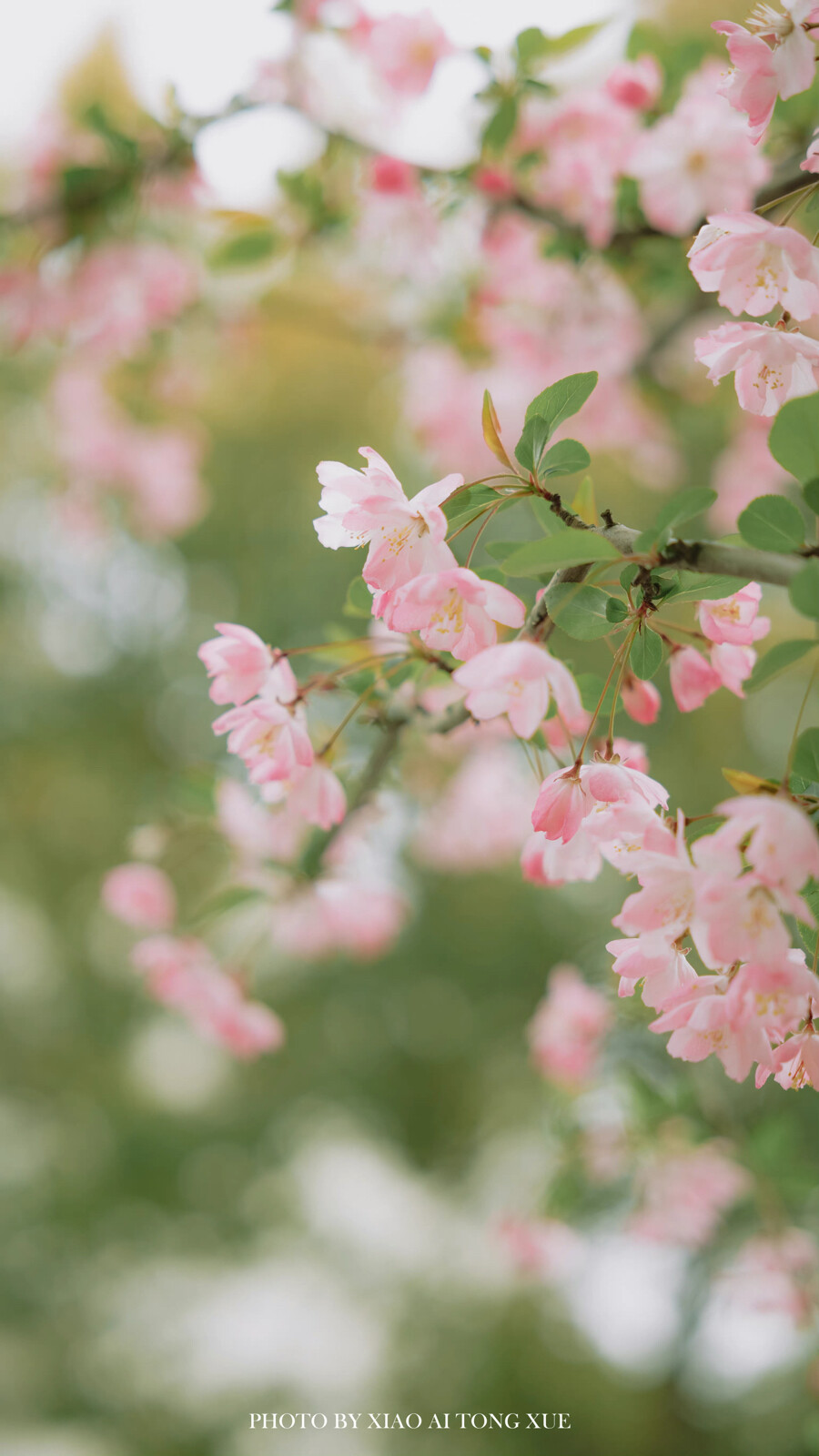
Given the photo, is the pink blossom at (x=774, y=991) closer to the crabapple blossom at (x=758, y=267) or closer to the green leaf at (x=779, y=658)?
the green leaf at (x=779, y=658)

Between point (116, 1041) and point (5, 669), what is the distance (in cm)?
210

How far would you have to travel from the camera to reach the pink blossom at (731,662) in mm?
597

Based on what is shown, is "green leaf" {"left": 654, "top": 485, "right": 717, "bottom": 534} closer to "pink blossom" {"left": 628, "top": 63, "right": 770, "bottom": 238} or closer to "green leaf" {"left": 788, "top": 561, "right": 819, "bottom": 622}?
"green leaf" {"left": 788, "top": 561, "right": 819, "bottom": 622}

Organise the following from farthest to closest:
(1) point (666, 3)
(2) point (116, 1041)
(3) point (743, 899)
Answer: (2) point (116, 1041), (1) point (666, 3), (3) point (743, 899)

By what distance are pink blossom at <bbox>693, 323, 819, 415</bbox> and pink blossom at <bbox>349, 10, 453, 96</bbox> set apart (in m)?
1.12

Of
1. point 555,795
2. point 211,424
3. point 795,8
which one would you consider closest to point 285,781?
point 555,795

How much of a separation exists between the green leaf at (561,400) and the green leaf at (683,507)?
0.11m

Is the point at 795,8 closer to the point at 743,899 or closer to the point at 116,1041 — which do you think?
the point at 743,899

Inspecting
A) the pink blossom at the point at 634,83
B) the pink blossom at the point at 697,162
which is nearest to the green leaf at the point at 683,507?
the pink blossom at the point at 697,162

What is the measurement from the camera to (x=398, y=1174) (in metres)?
4.51

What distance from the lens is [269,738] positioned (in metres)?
0.64

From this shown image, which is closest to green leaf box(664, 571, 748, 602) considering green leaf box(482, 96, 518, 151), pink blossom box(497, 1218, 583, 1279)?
green leaf box(482, 96, 518, 151)

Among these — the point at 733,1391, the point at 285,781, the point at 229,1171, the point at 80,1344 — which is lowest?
the point at 733,1391

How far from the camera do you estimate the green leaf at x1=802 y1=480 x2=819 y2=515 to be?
1.29ft
